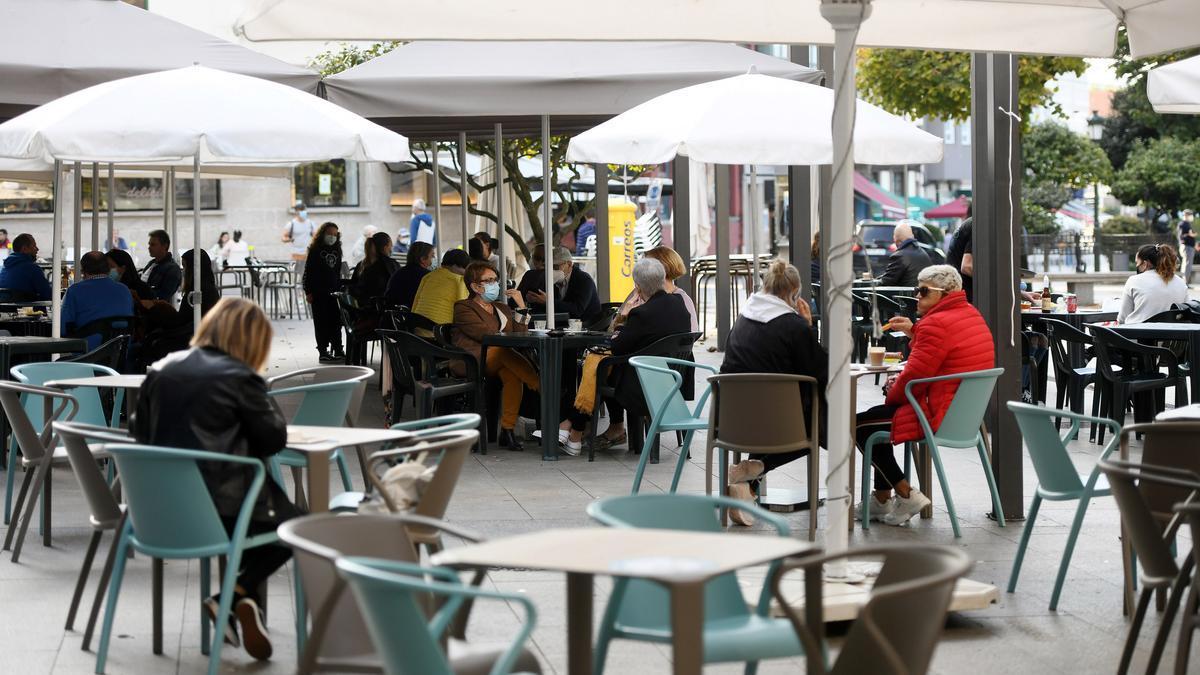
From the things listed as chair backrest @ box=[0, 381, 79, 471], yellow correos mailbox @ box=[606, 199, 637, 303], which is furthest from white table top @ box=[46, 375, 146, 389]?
yellow correos mailbox @ box=[606, 199, 637, 303]

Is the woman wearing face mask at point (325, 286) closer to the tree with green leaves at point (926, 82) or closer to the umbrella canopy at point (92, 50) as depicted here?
Result: the umbrella canopy at point (92, 50)

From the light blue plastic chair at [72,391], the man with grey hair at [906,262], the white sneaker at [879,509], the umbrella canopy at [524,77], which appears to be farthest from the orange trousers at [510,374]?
the man with grey hair at [906,262]

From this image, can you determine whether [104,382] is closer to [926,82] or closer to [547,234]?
[547,234]

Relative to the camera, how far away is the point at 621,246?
74.2 ft

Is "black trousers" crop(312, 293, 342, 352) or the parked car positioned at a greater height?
the parked car

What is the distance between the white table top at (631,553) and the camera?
329 centimetres

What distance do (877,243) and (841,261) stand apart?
1119 inches

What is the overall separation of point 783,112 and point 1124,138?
142ft

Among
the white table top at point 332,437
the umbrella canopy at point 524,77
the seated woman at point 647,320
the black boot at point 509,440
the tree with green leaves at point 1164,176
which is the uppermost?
the tree with green leaves at point 1164,176

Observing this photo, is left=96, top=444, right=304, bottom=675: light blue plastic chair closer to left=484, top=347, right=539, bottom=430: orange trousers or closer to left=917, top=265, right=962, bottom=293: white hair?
left=917, top=265, right=962, bottom=293: white hair

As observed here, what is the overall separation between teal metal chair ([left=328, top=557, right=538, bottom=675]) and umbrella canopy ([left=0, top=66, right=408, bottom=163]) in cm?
503

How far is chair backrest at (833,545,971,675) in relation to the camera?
3.33 meters

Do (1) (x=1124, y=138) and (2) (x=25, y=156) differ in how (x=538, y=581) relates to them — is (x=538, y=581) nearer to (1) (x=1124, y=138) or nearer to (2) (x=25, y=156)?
(2) (x=25, y=156)

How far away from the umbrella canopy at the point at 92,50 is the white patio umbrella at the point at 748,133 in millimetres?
2551
